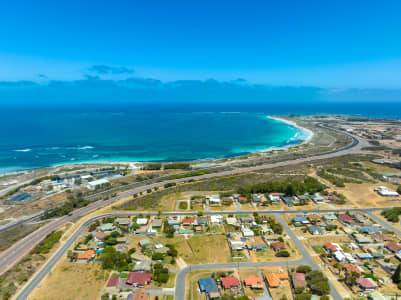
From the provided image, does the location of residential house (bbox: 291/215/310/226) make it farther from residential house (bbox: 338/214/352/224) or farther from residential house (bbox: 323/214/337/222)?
residential house (bbox: 338/214/352/224)

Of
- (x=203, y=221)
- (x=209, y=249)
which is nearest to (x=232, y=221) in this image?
(x=203, y=221)

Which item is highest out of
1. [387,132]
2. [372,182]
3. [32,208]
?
[387,132]

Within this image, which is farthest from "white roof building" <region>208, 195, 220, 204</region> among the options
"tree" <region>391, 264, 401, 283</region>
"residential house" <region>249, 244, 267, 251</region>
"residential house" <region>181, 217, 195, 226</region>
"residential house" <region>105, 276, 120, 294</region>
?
"tree" <region>391, 264, 401, 283</region>

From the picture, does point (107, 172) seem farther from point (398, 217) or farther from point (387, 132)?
point (387, 132)

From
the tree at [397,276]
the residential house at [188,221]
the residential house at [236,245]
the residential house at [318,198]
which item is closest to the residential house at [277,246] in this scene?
the residential house at [236,245]

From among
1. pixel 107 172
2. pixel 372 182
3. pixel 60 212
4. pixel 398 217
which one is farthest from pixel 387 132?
pixel 60 212

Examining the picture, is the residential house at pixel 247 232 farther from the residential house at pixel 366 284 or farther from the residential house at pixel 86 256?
the residential house at pixel 86 256
